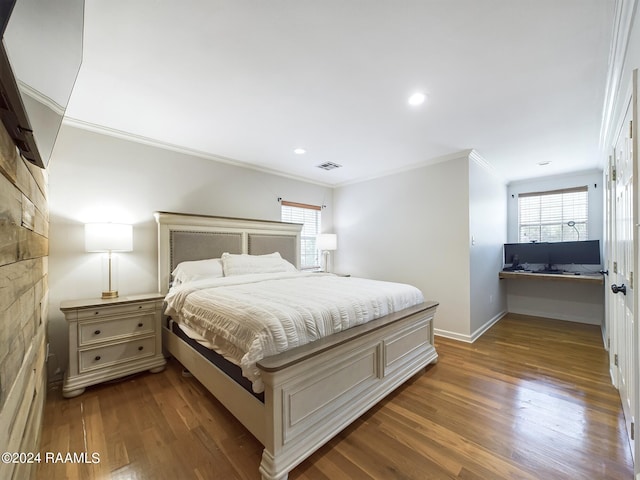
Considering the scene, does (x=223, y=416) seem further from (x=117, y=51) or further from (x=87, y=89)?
(x=87, y=89)

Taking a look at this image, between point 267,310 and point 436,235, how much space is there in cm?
Result: 290

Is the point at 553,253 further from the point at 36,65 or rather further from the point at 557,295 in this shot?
the point at 36,65

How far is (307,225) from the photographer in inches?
194

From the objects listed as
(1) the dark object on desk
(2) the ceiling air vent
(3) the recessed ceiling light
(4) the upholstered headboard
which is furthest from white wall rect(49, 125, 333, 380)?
(1) the dark object on desk

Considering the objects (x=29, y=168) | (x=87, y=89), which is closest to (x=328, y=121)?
(x=87, y=89)

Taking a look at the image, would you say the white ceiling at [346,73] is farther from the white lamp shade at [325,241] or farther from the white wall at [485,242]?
the white lamp shade at [325,241]

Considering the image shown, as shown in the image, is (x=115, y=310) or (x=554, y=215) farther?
(x=554, y=215)

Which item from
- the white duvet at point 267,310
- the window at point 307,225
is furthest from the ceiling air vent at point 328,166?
the white duvet at point 267,310

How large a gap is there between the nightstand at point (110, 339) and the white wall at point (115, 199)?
0.33 meters

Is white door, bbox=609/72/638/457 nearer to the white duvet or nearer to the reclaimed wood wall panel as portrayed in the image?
the white duvet

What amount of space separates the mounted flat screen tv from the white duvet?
1270 millimetres

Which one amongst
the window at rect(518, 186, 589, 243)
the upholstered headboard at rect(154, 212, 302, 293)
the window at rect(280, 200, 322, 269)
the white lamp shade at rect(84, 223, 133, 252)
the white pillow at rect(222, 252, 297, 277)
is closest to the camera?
the white lamp shade at rect(84, 223, 133, 252)

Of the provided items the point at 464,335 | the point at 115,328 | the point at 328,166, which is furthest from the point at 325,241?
the point at 115,328

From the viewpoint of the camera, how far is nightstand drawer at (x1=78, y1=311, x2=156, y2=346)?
2277 millimetres
